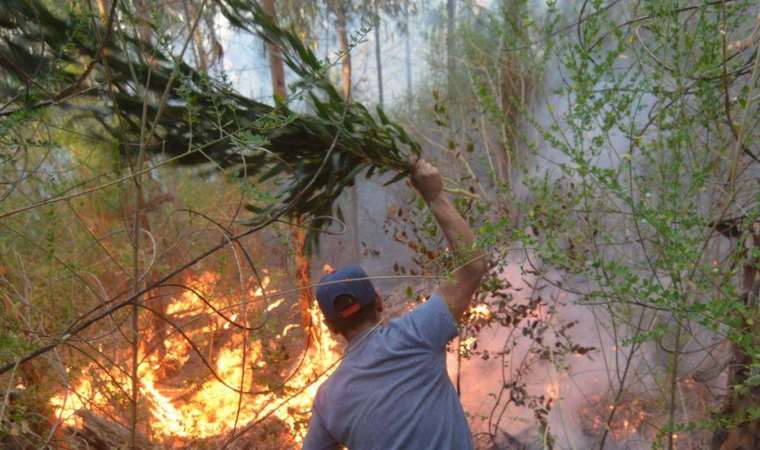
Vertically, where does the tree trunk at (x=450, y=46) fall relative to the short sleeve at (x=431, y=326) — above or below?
above

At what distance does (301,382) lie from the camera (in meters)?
5.04

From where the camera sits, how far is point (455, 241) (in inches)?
62.7

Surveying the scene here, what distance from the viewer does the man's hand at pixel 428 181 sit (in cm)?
158

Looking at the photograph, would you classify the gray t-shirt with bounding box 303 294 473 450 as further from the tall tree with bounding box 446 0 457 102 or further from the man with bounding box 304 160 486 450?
the tall tree with bounding box 446 0 457 102

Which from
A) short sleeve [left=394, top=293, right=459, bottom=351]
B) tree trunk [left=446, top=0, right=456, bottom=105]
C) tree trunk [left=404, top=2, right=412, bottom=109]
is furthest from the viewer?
tree trunk [left=404, top=2, right=412, bottom=109]

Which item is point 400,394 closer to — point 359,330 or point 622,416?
point 359,330

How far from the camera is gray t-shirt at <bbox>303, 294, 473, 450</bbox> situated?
4.43 feet

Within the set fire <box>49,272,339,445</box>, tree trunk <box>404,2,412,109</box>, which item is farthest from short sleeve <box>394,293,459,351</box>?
tree trunk <box>404,2,412,109</box>

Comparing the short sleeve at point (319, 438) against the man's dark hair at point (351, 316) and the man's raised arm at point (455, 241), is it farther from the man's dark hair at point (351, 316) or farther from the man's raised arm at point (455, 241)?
the man's raised arm at point (455, 241)

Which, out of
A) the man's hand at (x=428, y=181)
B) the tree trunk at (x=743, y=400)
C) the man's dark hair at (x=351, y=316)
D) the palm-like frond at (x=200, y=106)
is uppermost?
the palm-like frond at (x=200, y=106)

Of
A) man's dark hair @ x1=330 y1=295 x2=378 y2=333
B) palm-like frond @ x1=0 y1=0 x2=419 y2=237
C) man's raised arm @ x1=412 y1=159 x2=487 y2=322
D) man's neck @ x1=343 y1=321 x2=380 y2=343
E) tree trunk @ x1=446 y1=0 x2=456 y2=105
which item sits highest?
tree trunk @ x1=446 y1=0 x2=456 y2=105

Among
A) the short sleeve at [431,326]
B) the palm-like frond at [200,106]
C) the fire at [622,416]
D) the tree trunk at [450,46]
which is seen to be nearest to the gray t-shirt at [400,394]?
the short sleeve at [431,326]

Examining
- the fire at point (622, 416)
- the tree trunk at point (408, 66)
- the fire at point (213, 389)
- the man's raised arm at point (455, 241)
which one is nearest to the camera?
the man's raised arm at point (455, 241)

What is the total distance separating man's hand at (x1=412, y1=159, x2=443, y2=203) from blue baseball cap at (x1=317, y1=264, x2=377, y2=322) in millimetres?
300
